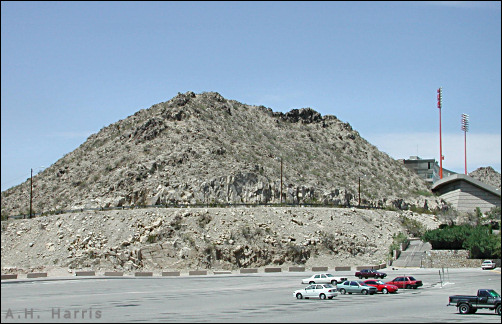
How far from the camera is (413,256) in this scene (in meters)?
69.8

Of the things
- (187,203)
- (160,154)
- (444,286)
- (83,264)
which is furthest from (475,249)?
(160,154)

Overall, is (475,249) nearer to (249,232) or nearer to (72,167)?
(249,232)

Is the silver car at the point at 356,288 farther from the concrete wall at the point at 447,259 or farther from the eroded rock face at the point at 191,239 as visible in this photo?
the eroded rock face at the point at 191,239

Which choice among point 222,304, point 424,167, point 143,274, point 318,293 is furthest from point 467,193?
point 222,304

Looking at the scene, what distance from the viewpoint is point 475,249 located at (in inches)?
2557

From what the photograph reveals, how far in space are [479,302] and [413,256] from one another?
40.6 metres

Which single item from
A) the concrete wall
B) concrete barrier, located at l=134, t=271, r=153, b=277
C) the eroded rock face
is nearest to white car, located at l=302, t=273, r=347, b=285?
concrete barrier, located at l=134, t=271, r=153, b=277

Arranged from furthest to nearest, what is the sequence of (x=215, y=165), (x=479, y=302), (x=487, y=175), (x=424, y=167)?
(x=487, y=175), (x=424, y=167), (x=215, y=165), (x=479, y=302)

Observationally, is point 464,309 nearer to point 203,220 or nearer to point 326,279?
point 326,279

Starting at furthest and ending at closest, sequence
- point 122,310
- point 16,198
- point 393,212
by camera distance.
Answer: point 16,198 < point 393,212 < point 122,310

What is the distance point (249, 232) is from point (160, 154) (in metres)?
26.4

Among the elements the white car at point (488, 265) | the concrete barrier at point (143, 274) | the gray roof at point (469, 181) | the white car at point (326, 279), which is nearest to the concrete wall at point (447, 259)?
the white car at point (488, 265)

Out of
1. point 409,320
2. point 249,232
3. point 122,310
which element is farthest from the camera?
point 249,232

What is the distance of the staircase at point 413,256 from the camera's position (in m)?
68.2
